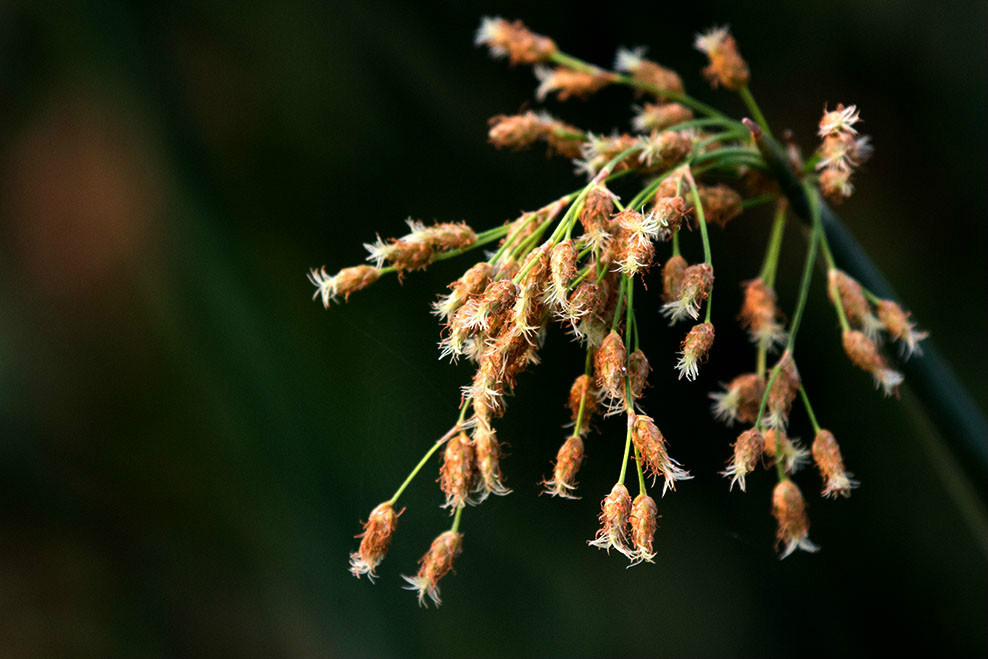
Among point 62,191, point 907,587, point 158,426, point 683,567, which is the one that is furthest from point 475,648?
point 62,191

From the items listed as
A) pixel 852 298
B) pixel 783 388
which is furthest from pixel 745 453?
pixel 852 298

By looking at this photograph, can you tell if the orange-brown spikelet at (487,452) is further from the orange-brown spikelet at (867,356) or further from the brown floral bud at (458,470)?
the orange-brown spikelet at (867,356)

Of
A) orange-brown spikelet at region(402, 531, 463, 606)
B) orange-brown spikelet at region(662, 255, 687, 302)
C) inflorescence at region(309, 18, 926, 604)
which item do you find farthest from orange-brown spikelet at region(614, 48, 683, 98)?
orange-brown spikelet at region(402, 531, 463, 606)

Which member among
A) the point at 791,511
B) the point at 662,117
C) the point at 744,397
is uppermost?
the point at 662,117

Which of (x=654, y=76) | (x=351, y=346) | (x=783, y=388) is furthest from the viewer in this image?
(x=351, y=346)

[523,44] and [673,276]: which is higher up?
[523,44]

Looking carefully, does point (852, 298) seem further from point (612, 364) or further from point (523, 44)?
point (523, 44)

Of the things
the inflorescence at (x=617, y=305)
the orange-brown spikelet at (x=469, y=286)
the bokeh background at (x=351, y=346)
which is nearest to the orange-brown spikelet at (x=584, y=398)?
the inflorescence at (x=617, y=305)

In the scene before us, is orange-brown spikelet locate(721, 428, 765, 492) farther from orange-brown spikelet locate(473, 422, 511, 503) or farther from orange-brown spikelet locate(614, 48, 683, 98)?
orange-brown spikelet locate(614, 48, 683, 98)

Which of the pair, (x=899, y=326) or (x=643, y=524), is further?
(x=899, y=326)
